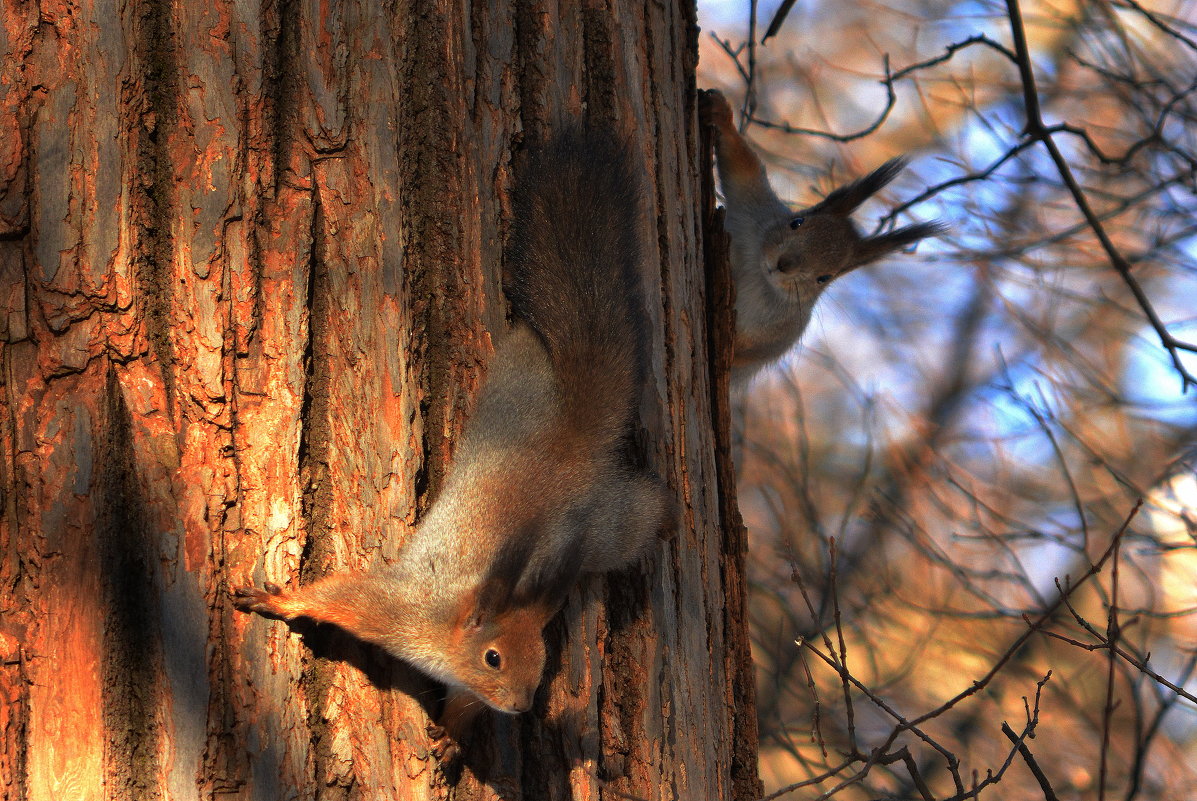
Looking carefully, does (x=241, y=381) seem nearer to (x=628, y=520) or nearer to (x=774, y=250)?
(x=628, y=520)

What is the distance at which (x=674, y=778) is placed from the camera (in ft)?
5.23

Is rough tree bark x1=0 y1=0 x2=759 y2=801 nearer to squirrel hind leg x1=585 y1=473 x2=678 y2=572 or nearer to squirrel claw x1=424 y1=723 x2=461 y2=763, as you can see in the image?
squirrel claw x1=424 y1=723 x2=461 y2=763

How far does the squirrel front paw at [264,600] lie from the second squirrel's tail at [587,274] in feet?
1.91

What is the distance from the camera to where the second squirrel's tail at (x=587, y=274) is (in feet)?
5.45

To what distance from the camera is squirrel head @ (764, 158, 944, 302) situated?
396 cm

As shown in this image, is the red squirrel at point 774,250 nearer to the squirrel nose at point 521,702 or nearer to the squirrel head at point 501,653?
the squirrel head at point 501,653

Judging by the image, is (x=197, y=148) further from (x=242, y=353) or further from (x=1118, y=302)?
(x=1118, y=302)

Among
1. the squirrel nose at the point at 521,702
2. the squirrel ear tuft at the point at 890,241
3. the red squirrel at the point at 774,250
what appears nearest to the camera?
the squirrel nose at the point at 521,702

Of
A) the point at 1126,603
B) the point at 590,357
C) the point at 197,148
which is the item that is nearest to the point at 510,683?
the point at 590,357

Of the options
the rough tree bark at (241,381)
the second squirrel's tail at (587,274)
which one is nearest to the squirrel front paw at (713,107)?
the second squirrel's tail at (587,274)

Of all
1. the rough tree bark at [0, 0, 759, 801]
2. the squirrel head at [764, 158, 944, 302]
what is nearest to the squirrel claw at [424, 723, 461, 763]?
the rough tree bark at [0, 0, 759, 801]

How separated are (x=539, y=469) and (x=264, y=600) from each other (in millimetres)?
536

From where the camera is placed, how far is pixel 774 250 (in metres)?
4.01

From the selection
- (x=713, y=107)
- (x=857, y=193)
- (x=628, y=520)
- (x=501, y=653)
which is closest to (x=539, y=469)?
(x=628, y=520)
